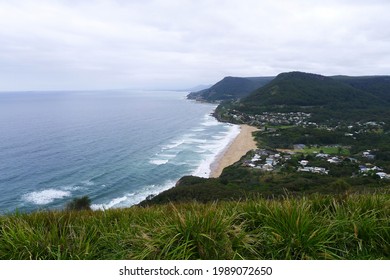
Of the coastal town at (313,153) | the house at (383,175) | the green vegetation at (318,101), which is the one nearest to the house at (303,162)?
the coastal town at (313,153)

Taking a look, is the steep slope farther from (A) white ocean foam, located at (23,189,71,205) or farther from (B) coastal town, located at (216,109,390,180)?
(A) white ocean foam, located at (23,189,71,205)

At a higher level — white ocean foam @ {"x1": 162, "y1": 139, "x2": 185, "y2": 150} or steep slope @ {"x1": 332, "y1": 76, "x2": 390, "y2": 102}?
steep slope @ {"x1": 332, "y1": 76, "x2": 390, "y2": 102}

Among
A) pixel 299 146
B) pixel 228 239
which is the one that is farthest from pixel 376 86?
pixel 228 239

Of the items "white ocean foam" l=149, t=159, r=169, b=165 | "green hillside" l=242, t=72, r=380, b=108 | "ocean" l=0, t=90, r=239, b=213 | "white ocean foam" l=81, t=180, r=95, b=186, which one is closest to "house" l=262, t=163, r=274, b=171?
"ocean" l=0, t=90, r=239, b=213

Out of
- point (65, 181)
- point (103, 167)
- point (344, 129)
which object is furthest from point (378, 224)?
point (344, 129)
